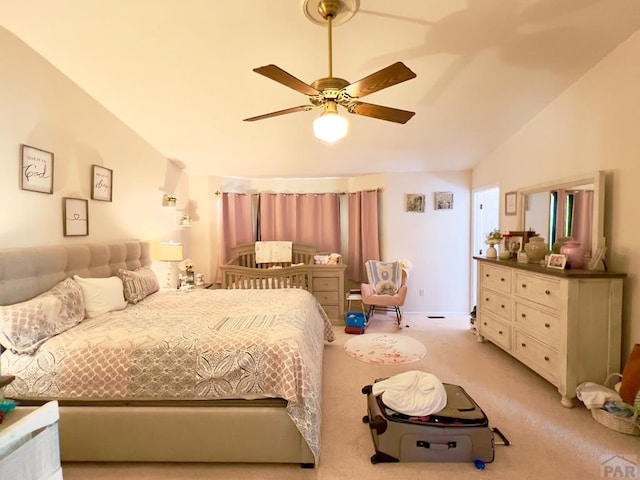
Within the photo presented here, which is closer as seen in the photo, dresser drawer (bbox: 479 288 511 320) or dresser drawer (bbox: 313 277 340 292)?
dresser drawer (bbox: 479 288 511 320)

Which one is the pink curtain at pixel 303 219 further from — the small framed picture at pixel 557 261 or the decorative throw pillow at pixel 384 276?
the small framed picture at pixel 557 261

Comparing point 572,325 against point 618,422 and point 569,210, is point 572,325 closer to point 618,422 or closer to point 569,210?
point 618,422

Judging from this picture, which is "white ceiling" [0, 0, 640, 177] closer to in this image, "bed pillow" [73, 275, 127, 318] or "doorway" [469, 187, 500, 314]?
"doorway" [469, 187, 500, 314]

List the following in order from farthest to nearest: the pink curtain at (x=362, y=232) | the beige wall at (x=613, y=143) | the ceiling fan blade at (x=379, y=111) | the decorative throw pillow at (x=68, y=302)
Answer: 1. the pink curtain at (x=362, y=232)
2. the beige wall at (x=613, y=143)
3. the decorative throw pillow at (x=68, y=302)
4. the ceiling fan blade at (x=379, y=111)

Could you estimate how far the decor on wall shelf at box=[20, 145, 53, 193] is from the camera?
230 centimetres

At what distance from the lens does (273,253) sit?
5.18 m

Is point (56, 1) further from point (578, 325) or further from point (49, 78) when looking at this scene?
point (578, 325)

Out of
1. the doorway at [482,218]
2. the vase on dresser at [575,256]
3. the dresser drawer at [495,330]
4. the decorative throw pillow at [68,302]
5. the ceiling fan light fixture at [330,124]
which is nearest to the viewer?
the ceiling fan light fixture at [330,124]

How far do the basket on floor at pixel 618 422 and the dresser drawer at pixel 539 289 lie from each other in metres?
0.76

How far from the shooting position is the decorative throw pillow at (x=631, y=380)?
2113 mm

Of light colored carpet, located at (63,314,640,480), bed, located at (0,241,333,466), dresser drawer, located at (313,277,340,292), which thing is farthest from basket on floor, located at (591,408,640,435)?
dresser drawer, located at (313,277,340,292)

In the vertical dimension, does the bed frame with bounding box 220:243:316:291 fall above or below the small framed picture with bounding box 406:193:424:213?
below

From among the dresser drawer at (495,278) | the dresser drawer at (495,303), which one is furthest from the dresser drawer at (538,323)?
the dresser drawer at (495,278)

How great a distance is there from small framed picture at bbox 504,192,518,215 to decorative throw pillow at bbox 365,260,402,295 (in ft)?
5.24
